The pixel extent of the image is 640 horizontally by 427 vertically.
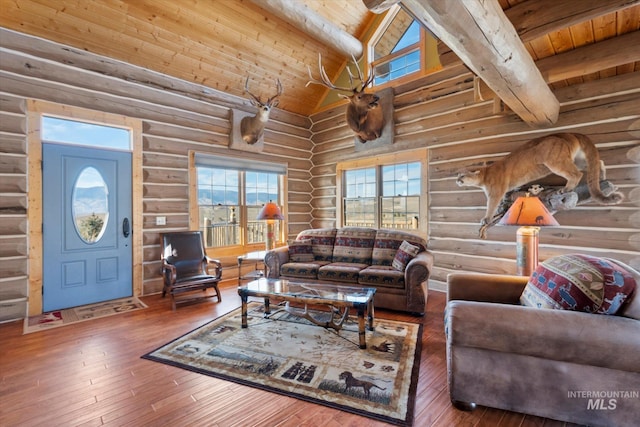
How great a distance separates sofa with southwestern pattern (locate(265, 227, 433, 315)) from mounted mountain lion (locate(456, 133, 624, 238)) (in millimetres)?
1150

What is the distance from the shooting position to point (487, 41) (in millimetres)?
1817

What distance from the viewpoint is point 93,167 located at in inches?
162

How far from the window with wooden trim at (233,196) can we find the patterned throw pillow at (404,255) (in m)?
3.15

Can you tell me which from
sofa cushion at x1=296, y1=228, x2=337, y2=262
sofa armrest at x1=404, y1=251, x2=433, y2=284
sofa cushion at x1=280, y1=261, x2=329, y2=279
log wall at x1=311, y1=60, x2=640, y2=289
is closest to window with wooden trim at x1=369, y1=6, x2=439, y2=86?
log wall at x1=311, y1=60, x2=640, y2=289

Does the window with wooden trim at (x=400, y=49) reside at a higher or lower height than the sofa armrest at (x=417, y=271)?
higher

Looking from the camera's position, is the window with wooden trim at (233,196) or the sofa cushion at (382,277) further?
the window with wooden trim at (233,196)

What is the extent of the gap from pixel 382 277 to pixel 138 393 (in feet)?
8.82

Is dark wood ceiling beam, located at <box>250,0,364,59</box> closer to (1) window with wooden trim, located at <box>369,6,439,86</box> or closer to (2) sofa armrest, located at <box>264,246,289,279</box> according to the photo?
(1) window with wooden trim, located at <box>369,6,439,86</box>

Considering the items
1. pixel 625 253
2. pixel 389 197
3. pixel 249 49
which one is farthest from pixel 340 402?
pixel 249 49

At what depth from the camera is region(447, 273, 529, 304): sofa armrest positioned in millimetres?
2461

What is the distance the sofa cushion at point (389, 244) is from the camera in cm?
417

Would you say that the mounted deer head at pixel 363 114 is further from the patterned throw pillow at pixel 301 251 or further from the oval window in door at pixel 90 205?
the oval window in door at pixel 90 205

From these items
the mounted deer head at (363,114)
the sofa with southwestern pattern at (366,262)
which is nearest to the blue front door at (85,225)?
the sofa with southwestern pattern at (366,262)

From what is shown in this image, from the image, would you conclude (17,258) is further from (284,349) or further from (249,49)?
(249,49)
